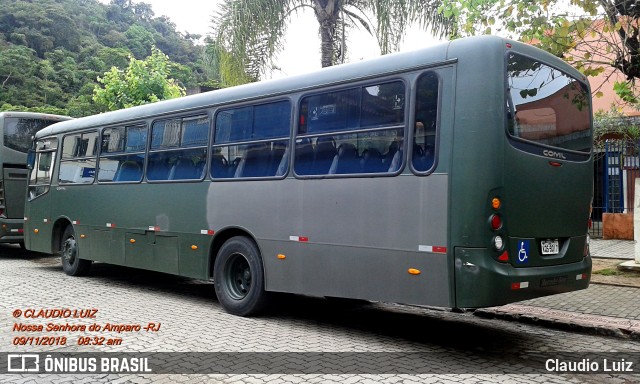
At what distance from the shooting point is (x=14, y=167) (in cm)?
1502

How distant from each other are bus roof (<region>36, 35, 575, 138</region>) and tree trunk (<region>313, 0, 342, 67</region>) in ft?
18.7

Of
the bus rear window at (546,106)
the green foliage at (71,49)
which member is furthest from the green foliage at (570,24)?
the green foliage at (71,49)

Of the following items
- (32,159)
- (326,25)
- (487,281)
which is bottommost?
(487,281)

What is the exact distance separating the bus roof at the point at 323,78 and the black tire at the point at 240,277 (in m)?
1.97

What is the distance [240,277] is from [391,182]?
291cm

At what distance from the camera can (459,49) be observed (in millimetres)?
5668

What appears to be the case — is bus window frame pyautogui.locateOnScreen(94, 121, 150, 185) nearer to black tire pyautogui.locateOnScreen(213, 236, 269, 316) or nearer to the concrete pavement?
black tire pyautogui.locateOnScreen(213, 236, 269, 316)

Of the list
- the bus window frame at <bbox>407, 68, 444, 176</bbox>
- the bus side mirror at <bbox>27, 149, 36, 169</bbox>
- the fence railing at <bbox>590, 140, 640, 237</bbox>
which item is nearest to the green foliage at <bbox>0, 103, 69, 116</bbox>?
the bus side mirror at <bbox>27, 149, 36, 169</bbox>

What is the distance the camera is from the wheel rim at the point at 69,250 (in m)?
11.5

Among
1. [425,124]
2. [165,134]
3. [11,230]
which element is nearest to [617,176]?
[425,124]

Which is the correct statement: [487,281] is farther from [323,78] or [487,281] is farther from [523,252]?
[323,78]

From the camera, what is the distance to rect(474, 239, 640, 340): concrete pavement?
22.6 ft

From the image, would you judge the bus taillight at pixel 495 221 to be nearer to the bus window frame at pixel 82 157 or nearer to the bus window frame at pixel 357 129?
the bus window frame at pixel 357 129

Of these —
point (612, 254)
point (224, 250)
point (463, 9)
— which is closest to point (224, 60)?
point (463, 9)
